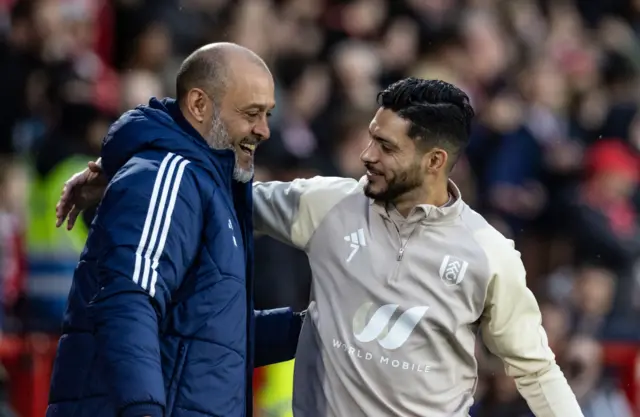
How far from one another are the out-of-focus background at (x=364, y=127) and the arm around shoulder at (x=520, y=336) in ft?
9.35

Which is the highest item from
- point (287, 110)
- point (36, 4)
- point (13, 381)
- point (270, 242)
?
point (36, 4)

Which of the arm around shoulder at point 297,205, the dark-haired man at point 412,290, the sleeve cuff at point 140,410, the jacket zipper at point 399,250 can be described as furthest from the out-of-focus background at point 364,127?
the sleeve cuff at point 140,410

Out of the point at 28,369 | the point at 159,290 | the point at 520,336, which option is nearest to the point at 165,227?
the point at 159,290

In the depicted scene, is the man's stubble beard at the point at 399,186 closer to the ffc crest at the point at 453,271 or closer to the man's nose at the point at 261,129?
the ffc crest at the point at 453,271

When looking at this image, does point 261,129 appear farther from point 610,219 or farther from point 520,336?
point 610,219

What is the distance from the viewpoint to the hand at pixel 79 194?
488 centimetres

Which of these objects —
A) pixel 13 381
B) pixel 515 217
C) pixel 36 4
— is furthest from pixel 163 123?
pixel 515 217

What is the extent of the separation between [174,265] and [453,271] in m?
1.01

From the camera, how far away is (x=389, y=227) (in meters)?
4.71

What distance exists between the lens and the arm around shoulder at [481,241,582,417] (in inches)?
181

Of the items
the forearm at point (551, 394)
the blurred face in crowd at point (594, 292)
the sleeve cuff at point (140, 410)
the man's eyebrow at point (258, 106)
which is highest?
the man's eyebrow at point (258, 106)

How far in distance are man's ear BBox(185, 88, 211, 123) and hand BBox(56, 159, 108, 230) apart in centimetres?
54

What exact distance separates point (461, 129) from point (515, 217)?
4.98 metres

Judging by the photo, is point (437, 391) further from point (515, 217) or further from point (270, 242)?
point (515, 217)
